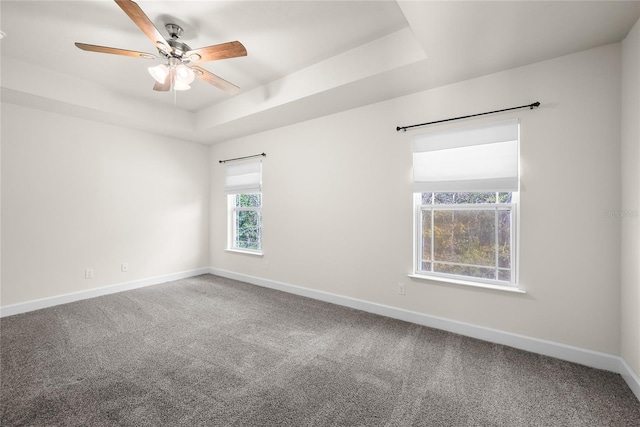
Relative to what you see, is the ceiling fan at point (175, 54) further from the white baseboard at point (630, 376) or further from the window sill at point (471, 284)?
the white baseboard at point (630, 376)

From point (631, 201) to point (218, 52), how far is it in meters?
3.25

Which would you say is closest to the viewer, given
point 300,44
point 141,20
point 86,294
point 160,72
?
point 141,20

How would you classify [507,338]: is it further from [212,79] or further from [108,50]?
[108,50]

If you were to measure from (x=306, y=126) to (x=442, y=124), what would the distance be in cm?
182

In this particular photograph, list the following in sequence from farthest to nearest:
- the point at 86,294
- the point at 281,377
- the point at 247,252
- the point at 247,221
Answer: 1. the point at 247,221
2. the point at 247,252
3. the point at 86,294
4. the point at 281,377

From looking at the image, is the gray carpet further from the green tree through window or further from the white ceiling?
the white ceiling

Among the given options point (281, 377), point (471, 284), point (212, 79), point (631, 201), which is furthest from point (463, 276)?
point (212, 79)

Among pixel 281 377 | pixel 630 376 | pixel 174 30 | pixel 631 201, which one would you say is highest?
pixel 174 30

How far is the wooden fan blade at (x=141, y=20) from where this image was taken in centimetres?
170

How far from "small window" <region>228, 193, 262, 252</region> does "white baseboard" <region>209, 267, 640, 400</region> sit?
1512 mm

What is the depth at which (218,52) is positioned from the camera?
7.38ft

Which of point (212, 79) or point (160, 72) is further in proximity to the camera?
point (212, 79)

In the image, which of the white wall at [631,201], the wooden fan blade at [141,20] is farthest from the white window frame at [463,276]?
the wooden fan blade at [141,20]

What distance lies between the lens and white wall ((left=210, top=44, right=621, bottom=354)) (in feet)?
7.18
